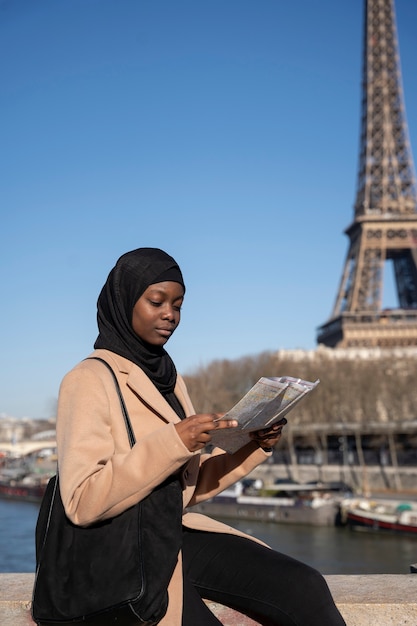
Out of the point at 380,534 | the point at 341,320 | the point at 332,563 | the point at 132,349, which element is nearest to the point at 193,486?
the point at 132,349

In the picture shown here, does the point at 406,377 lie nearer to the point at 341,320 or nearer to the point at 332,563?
the point at 341,320

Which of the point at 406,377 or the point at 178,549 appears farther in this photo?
the point at 406,377

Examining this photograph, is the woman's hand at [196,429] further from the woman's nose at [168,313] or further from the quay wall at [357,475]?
the quay wall at [357,475]

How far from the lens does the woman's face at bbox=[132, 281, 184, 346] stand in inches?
92.6

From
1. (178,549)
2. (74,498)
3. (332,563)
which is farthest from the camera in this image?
(332,563)

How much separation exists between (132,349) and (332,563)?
16.5 metres

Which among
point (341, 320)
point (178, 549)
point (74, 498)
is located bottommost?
point (178, 549)

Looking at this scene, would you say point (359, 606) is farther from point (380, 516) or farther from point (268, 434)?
point (380, 516)

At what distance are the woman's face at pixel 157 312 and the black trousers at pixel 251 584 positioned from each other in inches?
25.3

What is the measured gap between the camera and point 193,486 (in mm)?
2512

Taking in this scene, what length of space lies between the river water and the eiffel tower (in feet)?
74.7

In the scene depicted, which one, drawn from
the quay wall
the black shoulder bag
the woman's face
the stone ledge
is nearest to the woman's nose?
the woman's face

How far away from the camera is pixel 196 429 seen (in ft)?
6.69

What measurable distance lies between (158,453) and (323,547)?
62.9ft
